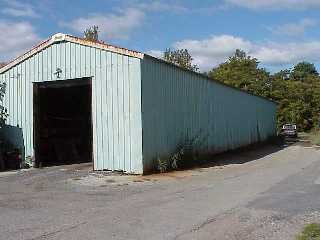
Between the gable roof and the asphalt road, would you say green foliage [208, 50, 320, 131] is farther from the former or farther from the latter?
Answer: the asphalt road

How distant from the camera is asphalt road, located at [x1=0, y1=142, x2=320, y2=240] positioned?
8.29 m

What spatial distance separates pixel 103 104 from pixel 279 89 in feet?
154

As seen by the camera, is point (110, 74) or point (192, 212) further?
point (110, 74)

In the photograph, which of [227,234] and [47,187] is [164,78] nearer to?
[47,187]

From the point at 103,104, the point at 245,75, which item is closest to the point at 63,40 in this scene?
the point at 103,104

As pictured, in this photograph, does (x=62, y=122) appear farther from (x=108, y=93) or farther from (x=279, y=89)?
(x=279, y=89)

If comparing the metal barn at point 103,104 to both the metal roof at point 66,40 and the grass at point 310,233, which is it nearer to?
the metal roof at point 66,40

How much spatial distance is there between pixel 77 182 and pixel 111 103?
3301 millimetres

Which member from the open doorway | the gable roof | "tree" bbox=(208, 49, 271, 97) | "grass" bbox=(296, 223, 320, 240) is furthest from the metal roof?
"tree" bbox=(208, 49, 271, 97)

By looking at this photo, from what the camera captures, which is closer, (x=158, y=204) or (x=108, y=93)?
(x=158, y=204)

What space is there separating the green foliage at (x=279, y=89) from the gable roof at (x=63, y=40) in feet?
132

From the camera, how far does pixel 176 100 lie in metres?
19.3

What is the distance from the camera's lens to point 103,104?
17.1 metres

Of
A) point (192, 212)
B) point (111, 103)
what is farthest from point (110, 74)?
point (192, 212)
